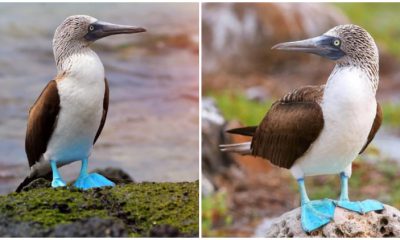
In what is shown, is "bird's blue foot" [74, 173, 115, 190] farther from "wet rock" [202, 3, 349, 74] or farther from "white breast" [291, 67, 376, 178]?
"wet rock" [202, 3, 349, 74]

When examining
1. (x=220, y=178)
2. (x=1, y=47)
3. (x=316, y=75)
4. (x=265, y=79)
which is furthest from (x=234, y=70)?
(x=1, y=47)

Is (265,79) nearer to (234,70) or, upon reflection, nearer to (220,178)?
(234,70)

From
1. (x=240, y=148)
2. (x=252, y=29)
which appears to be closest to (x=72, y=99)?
(x=240, y=148)

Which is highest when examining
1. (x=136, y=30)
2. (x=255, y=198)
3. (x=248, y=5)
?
(x=136, y=30)

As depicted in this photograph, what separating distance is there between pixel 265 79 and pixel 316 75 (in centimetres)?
36

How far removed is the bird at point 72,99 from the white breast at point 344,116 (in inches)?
31.5

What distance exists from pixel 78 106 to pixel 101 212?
0.43m

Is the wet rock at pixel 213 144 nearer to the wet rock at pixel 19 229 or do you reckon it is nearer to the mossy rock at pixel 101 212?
the mossy rock at pixel 101 212

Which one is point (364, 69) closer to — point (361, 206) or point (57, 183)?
point (361, 206)

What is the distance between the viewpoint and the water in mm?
3652

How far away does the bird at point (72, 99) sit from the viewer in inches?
118

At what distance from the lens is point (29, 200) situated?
9.82ft

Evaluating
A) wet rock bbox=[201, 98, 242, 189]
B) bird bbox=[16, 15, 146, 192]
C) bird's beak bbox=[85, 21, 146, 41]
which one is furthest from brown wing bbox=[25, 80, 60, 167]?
wet rock bbox=[201, 98, 242, 189]

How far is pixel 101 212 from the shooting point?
116 inches
